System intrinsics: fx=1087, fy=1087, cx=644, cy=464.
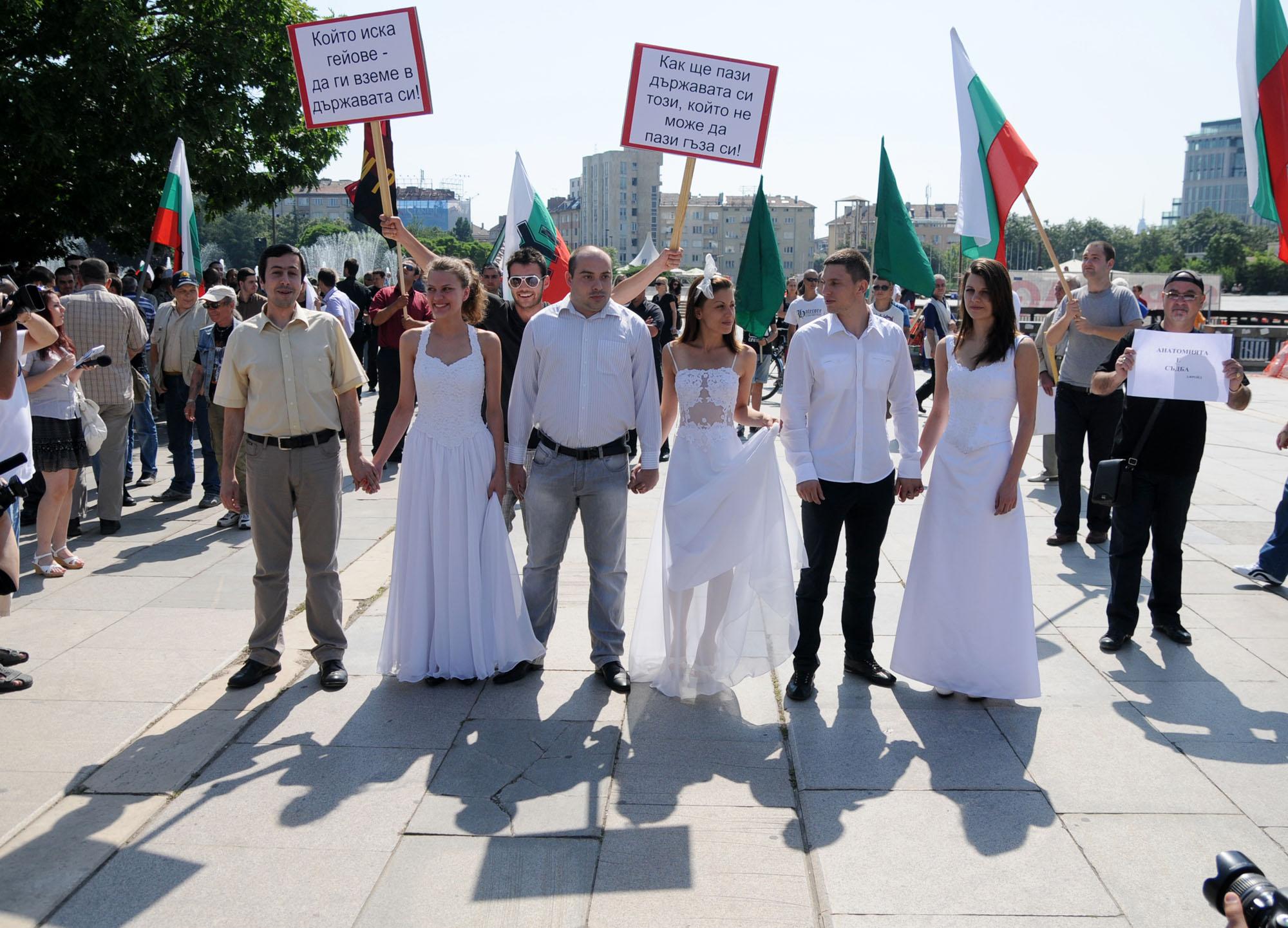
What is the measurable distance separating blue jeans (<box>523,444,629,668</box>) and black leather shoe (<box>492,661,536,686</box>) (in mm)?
189

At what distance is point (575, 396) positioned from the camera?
16.6ft

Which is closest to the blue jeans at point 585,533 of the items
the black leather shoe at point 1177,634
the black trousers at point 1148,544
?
the black trousers at point 1148,544

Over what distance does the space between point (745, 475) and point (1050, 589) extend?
2.98 meters

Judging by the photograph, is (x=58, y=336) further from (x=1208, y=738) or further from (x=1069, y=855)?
(x=1208, y=738)

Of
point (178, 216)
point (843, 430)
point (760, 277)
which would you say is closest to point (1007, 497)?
point (843, 430)

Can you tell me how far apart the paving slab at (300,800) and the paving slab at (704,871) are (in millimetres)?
800

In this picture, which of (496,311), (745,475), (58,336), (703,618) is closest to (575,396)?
(745,475)

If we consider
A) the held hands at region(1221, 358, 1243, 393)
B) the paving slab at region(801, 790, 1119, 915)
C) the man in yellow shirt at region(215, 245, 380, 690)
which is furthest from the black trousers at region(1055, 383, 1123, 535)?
the man in yellow shirt at region(215, 245, 380, 690)

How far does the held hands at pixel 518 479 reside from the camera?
521cm

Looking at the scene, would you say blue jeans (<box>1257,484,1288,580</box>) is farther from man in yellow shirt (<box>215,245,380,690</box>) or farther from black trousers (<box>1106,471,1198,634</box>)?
man in yellow shirt (<box>215,245,380,690</box>)

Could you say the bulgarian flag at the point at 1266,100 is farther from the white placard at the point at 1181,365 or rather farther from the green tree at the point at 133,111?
the green tree at the point at 133,111

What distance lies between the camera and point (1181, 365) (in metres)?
5.70

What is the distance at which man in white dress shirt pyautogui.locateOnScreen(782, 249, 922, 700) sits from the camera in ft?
16.3

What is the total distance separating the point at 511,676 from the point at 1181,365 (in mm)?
3812
